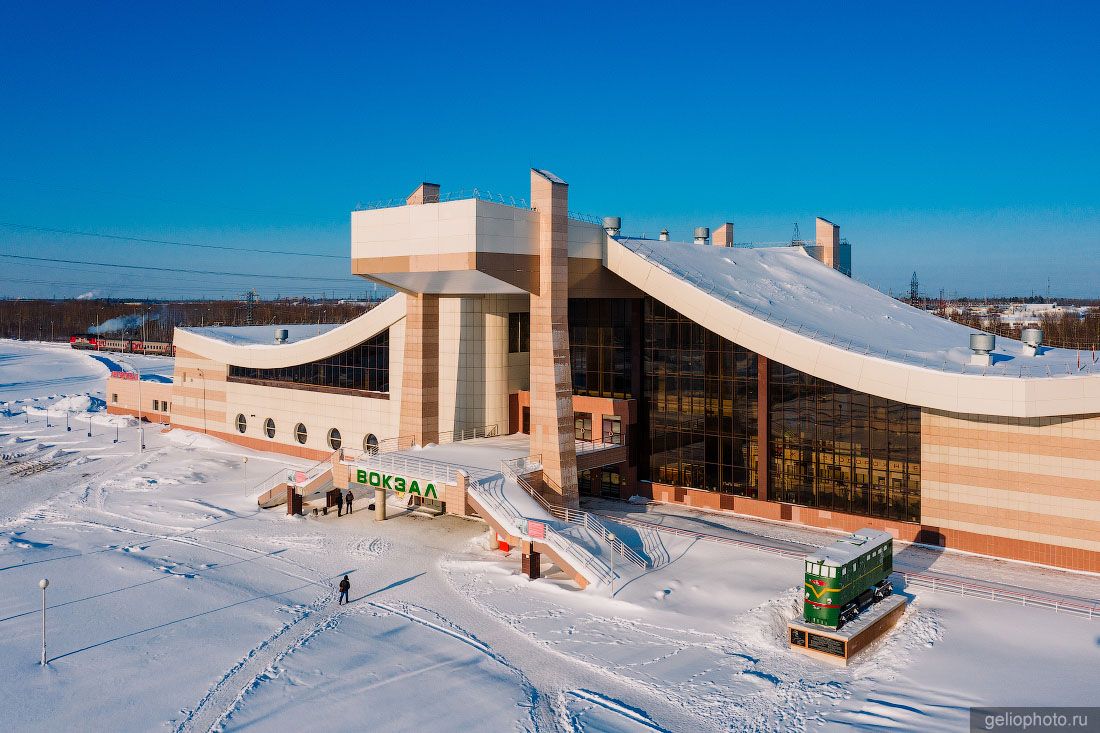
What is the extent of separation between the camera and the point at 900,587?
88.6 feet

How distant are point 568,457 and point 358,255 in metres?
13.5

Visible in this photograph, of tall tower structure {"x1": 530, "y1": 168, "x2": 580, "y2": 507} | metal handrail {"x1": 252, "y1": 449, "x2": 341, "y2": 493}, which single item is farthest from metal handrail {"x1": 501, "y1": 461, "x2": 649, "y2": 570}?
metal handrail {"x1": 252, "y1": 449, "x2": 341, "y2": 493}

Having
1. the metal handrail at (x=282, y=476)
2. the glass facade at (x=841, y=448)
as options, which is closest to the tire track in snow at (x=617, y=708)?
the glass facade at (x=841, y=448)

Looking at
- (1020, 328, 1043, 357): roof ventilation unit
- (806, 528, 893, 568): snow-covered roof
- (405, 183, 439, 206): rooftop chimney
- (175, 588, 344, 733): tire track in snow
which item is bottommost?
(175, 588, 344, 733): tire track in snow

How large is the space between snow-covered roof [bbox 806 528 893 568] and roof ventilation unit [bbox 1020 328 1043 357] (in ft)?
63.5

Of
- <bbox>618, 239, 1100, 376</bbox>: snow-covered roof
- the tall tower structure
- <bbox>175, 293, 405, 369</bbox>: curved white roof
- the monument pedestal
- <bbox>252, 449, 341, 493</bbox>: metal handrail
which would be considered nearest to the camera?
the monument pedestal

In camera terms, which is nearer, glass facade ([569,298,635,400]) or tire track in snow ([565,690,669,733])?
tire track in snow ([565,690,669,733])

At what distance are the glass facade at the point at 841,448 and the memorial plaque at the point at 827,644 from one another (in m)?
13.6

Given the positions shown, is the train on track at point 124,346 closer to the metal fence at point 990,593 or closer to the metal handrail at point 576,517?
the metal handrail at point 576,517

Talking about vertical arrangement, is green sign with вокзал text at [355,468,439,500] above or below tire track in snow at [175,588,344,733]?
above

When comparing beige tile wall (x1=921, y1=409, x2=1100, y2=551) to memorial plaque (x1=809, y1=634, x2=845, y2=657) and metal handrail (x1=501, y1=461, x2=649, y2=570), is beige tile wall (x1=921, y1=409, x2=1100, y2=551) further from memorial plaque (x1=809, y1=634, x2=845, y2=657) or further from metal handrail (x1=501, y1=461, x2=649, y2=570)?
memorial plaque (x1=809, y1=634, x2=845, y2=657)

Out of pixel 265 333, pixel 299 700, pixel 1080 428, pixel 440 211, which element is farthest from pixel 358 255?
pixel 265 333

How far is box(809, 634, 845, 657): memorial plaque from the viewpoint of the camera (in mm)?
21703

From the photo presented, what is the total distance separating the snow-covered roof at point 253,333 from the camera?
60.6m
